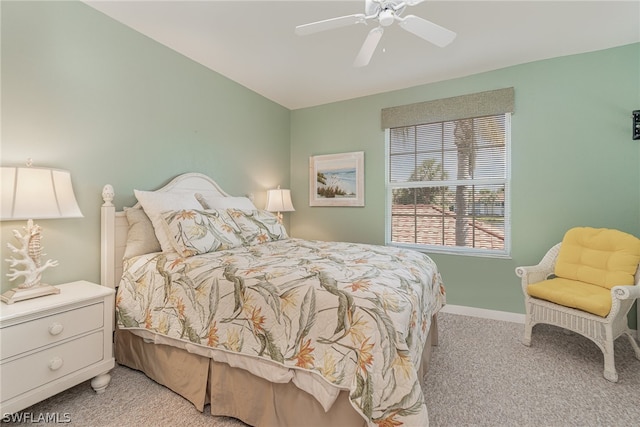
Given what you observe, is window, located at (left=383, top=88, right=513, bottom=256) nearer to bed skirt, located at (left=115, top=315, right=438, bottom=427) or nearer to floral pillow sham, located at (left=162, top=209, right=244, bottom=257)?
bed skirt, located at (left=115, top=315, right=438, bottom=427)

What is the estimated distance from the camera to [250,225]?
8.13ft

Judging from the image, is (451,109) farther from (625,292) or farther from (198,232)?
(198,232)

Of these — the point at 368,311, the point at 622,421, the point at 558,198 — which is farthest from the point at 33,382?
the point at 558,198

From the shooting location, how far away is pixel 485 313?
3.00m

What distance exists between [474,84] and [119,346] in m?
3.93

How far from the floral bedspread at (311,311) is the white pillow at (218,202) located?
72 cm

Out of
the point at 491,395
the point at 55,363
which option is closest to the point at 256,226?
the point at 55,363

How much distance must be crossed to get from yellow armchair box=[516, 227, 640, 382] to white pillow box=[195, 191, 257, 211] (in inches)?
101

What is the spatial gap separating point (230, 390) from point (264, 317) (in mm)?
492

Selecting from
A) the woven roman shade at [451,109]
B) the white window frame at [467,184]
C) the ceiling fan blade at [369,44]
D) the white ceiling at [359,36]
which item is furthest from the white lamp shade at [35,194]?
the woven roman shade at [451,109]

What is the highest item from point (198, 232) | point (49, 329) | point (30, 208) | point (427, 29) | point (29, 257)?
point (427, 29)

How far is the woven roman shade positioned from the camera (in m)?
2.90

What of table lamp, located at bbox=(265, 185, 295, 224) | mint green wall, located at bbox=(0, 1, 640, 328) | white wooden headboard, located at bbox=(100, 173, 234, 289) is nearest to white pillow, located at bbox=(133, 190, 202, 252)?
white wooden headboard, located at bbox=(100, 173, 234, 289)

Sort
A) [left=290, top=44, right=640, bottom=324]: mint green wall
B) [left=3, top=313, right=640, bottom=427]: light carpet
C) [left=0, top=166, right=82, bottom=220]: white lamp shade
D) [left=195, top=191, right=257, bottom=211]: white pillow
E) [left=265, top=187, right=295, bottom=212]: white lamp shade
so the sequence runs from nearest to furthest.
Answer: [left=0, top=166, right=82, bottom=220]: white lamp shade → [left=3, top=313, right=640, bottom=427]: light carpet → [left=290, top=44, right=640, bottom=324]: mint green wall → [left=195, top=191, right=257, bottom=211]: white pillow → [left=265, top=187, right=295, bottom=212]: white lamp shade
